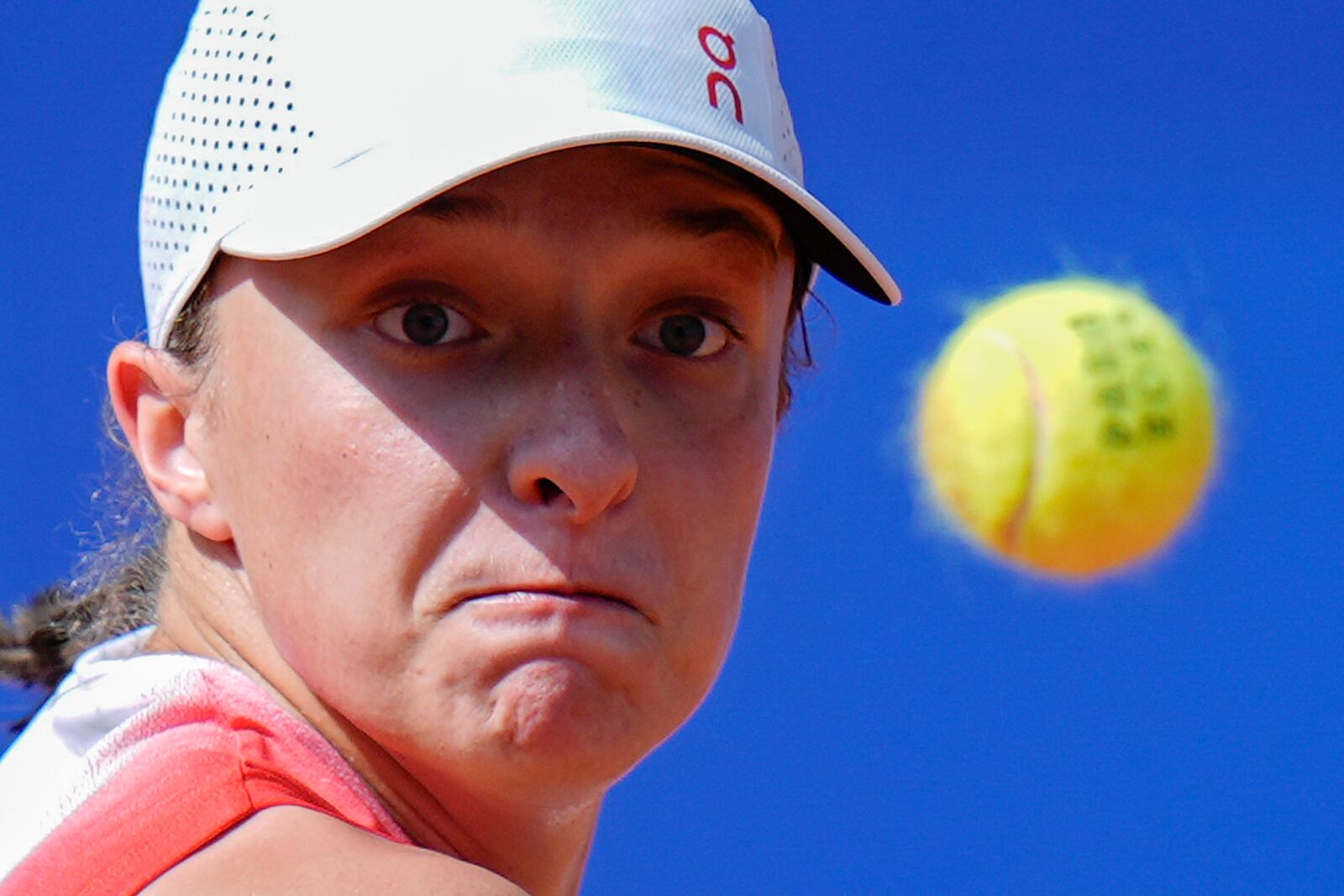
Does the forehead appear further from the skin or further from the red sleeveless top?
the red sleeveless top

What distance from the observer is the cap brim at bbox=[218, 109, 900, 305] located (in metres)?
0.82

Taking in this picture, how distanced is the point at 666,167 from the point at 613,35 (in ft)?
0.23

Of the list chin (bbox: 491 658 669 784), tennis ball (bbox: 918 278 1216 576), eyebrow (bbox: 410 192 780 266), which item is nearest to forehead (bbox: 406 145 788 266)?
eyebrow (bbox: 410 192 780 266)

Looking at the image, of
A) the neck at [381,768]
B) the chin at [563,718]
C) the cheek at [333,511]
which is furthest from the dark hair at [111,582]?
the chin at [563,718]

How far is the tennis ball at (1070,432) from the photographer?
1871 mm

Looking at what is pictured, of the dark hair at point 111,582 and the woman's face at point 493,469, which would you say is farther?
the dark hair at point 111,582

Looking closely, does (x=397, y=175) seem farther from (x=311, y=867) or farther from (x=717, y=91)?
(x=311, y=867)

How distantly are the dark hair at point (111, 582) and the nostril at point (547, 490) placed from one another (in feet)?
0.90

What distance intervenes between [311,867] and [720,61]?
0.47 meters

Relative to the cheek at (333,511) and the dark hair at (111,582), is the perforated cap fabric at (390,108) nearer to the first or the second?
the cheek at (333,511)

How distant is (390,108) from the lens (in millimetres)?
861

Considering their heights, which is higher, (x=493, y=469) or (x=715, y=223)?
(x=715, y=223)

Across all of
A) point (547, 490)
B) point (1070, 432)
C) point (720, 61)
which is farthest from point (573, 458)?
point (1070, 432)

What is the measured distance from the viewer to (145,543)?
3.69 feet
